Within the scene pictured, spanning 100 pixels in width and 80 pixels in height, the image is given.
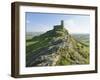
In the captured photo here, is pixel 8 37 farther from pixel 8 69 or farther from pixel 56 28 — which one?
pixel 56 28

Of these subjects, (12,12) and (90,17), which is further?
(90,17)

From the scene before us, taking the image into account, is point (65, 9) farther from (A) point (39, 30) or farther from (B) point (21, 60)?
(B) point (21, 60)

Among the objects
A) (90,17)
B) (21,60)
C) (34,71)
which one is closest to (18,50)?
(21,60)

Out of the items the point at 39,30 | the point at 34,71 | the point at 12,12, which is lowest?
the point at 34,71

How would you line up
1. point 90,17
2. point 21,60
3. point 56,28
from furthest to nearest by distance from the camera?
point 90,17 → point 56,28 → point 21,60

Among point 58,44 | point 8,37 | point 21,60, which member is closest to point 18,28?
point 8,37

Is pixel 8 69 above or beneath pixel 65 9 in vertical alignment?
beneath

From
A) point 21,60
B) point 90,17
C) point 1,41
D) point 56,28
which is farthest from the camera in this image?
point 90,17
